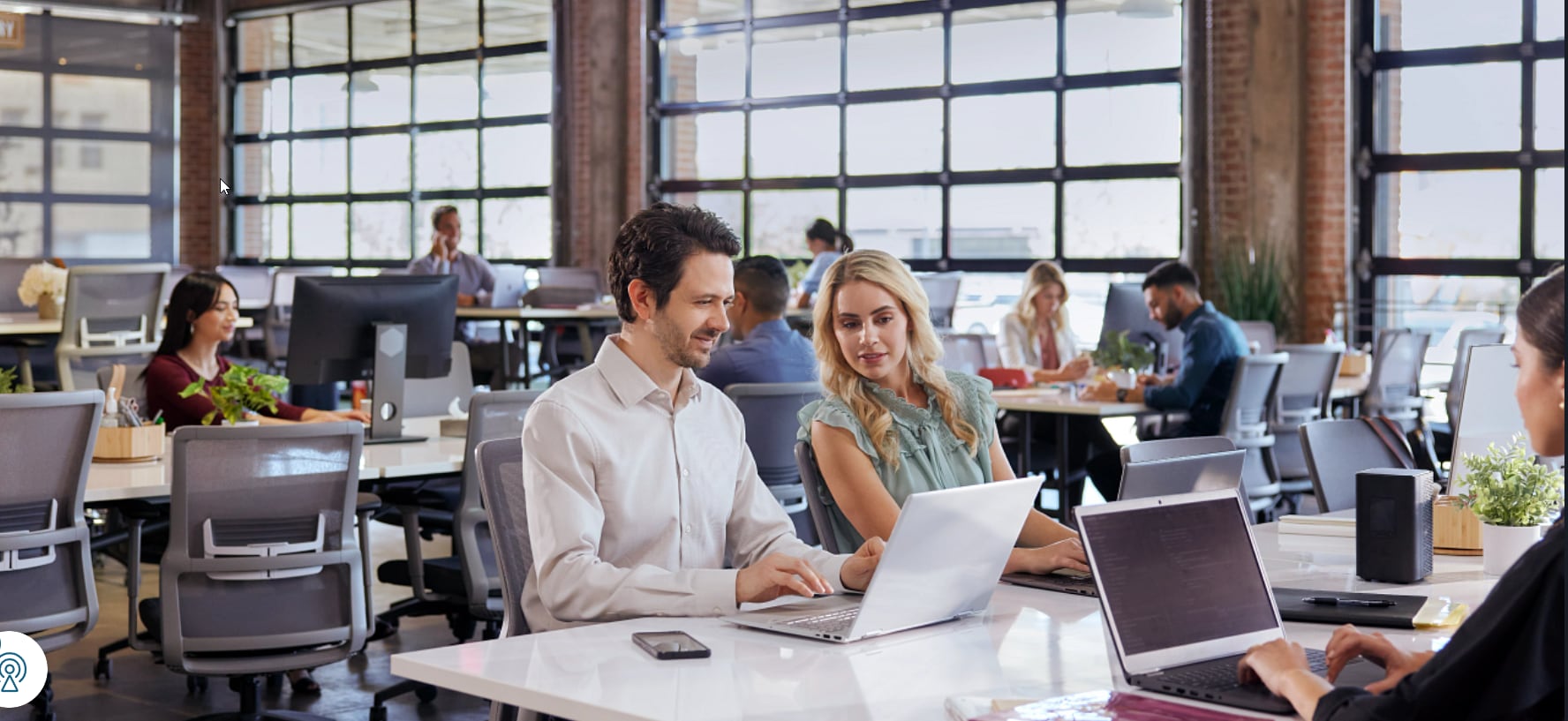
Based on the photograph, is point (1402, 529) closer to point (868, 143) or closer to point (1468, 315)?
point (1468, 315)

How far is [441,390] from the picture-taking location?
19.3 ft

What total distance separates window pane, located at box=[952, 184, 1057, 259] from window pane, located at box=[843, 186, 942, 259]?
0.57ft

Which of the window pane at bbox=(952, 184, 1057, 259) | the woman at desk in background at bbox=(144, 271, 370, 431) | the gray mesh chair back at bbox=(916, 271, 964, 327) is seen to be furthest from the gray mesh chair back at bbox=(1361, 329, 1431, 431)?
the woman at desk in background at bbox=(144, 271, 370, 431)

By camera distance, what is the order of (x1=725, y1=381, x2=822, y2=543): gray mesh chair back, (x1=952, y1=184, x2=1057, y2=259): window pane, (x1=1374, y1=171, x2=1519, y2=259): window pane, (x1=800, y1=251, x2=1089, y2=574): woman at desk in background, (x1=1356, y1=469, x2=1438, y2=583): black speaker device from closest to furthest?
(x1=1356, y1=469, x2=1438, y2=583): black speaker device
(x1=800, y1=251, x2=1089, y2=574): woman at desk in background
(x1=725, y1=381, x2=822, y2=543): gray mesh chair back
(x1=1374, y1=171, x2=1519, y2=259): window pane
(x1=952, y1=184, x2=1057, y2=259): window pane

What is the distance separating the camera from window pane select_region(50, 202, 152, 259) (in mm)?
15508

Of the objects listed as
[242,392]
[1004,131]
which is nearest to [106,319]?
[242,392]

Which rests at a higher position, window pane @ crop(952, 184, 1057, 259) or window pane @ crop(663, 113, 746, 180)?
window pane @ crop(663, 113, 746, 180)

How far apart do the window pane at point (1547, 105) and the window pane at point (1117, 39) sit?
6.72 ft

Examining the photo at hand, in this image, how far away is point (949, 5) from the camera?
11.4 m

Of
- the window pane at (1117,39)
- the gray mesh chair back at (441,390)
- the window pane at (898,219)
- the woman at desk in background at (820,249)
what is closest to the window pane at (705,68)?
the window pane at (898,219)

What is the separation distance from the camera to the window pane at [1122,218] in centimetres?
1048

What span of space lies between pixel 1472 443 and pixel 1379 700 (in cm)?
154

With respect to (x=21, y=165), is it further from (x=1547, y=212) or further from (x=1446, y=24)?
(x=1547, y=212)

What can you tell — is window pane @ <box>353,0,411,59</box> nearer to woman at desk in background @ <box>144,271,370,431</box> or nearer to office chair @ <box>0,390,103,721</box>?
woman at desk in background @ <box>144,271,370,431</box>
